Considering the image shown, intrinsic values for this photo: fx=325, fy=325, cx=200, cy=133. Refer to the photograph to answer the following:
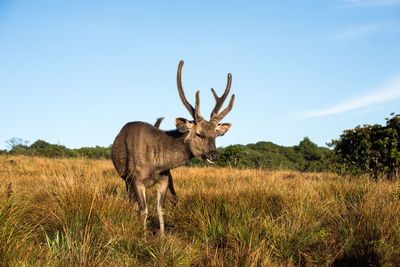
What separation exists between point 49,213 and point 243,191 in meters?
3.17

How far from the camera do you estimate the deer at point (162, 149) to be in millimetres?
5715

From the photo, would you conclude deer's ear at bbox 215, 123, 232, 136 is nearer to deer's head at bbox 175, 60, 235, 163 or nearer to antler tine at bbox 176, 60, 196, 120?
deer's head at bbox 175, 60, 235, 163

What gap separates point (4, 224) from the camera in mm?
3906

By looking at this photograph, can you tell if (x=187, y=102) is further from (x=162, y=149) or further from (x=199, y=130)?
(x=162, y=149)

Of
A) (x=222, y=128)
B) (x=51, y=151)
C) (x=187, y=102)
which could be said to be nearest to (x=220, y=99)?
(x=222, y=128)

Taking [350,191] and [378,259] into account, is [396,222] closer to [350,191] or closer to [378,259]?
[378,259]

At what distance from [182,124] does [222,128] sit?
882mm

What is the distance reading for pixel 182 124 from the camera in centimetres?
592

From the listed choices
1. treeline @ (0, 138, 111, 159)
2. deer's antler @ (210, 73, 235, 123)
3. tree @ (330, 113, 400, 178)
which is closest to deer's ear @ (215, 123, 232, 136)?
deer's antler @ (210, 73, 235, 123)

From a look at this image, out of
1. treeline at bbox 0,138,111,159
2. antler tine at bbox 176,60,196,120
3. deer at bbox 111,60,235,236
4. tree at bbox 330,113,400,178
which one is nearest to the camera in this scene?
deer at bbox 111,60,235,236

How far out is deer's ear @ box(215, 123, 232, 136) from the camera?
20.6 feet

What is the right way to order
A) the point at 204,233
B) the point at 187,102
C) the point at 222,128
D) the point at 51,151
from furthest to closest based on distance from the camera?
the point at 51,151 → the point at 222,128 → the point at 187,102 → the point at 204,233

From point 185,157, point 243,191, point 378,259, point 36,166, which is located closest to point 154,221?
point 185,157

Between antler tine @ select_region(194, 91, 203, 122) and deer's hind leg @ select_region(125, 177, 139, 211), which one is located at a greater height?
antler tine @ select_region(194, 91, 203, 122)
